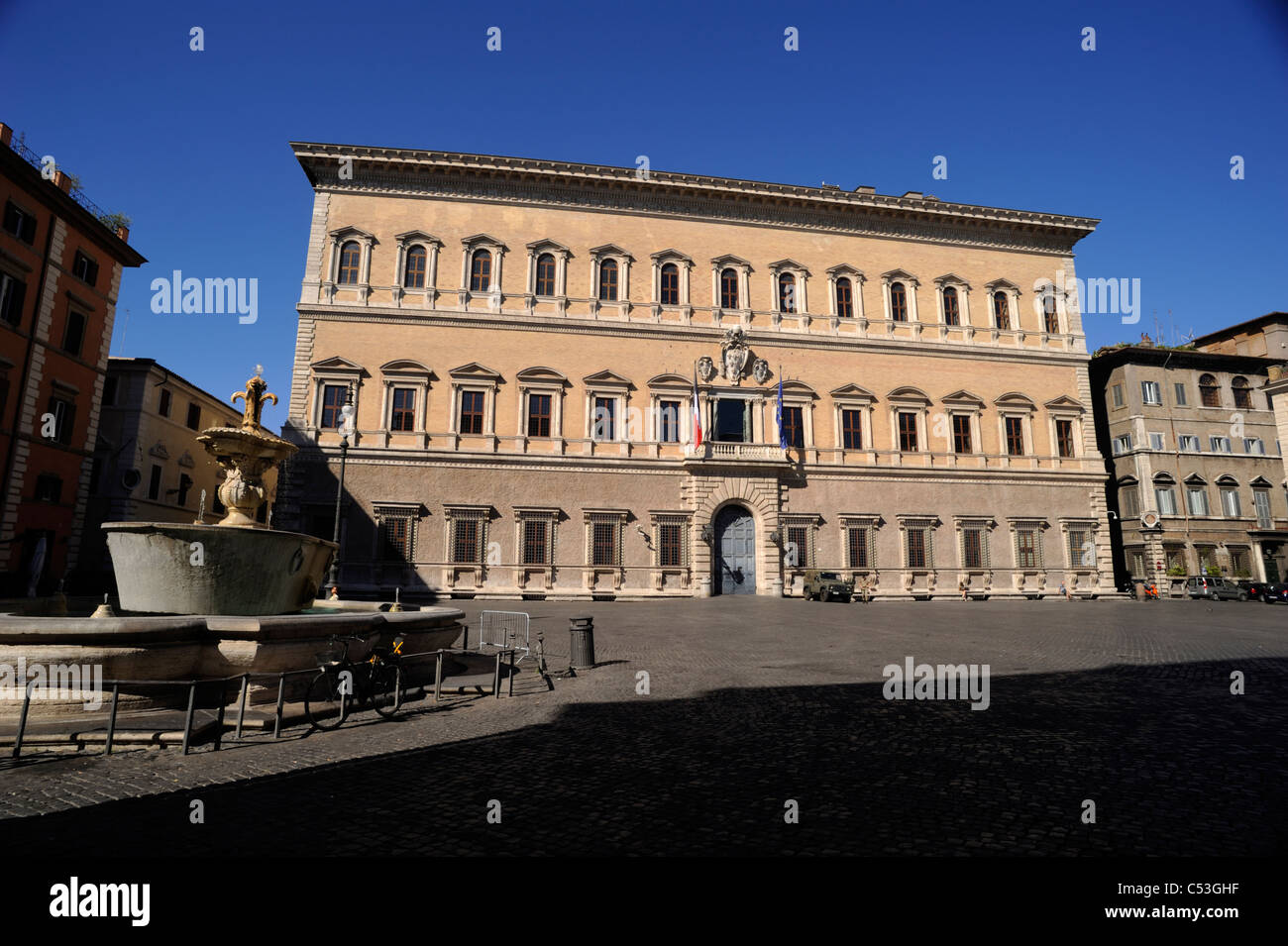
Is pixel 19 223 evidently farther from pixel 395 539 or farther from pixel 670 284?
pixel 670 284

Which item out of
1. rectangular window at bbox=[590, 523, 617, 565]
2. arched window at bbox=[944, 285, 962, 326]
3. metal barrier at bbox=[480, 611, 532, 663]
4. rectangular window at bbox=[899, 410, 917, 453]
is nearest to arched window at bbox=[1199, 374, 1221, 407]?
arched window at bbox=[944, 285, 962, 326]

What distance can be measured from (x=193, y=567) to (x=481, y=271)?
21856mm

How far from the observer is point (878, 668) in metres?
9.64

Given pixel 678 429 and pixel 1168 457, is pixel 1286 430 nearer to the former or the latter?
pixel 1168 457

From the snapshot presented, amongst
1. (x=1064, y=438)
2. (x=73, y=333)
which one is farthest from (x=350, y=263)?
(x=1064, y=438)

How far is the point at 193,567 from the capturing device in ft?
26.6

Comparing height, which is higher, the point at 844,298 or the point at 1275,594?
the point at 844,298

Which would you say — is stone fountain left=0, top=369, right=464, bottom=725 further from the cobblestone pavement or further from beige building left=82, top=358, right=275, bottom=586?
beige building left=82, top=358, right=275, bottom=586

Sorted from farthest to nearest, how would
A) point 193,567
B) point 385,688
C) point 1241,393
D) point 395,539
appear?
1. point 1241,393
2. point 395,539
3. point 193,567
4. point 385,688

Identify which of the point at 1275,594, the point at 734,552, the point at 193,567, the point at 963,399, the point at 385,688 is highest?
the point at 963,399

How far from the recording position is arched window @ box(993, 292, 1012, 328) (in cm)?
3094

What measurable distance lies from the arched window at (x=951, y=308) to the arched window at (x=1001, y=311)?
187 cm

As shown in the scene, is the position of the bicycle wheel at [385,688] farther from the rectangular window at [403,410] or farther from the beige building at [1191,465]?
the beige building at [1191,465]
